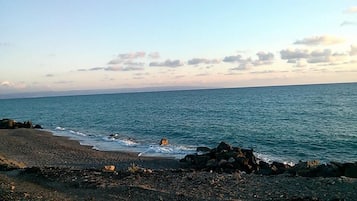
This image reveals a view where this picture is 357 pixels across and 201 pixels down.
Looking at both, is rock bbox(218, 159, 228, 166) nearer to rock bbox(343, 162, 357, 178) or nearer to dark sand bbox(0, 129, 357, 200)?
dark sand bbox(0, 129, 357, 200)

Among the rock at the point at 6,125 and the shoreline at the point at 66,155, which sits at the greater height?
the rock at the point at 6,125

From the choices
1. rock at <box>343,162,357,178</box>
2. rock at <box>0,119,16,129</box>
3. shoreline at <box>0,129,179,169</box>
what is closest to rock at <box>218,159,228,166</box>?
shoreline at <box>0,129,179,169</box>

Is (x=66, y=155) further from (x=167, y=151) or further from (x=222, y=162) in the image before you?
(x=222, y=162)

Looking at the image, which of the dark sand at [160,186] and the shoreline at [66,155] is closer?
the dark sand at [160,186]

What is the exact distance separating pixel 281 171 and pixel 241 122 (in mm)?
28898

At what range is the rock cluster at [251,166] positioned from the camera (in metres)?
16.8

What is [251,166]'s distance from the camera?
67.3 feet

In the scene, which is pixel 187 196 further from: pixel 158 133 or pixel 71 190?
pixel 158 133

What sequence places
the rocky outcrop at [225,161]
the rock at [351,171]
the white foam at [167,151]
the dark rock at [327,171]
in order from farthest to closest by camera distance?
the white foam at [167,151] < the rocky outcrop at [225,161] < the dark rock at [327,171] < the rock at [351,171]

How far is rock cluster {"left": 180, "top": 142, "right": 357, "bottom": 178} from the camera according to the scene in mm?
16766

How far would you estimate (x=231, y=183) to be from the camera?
14.3 m

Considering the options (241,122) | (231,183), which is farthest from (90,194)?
(241,122)

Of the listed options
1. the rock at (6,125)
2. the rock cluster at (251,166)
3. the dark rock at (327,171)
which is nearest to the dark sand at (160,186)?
the dark rock at (327,171)

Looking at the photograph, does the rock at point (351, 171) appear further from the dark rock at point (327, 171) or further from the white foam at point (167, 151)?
the white foam at point (167, 151)
